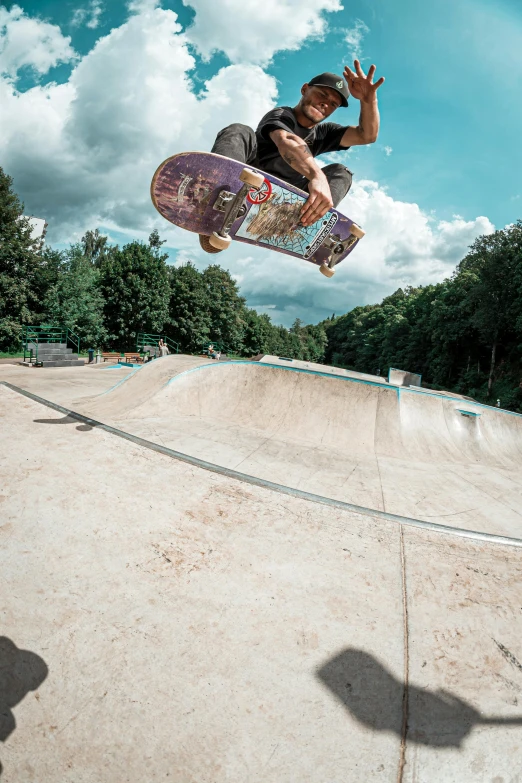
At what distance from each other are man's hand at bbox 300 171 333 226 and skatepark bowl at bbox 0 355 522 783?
283 cm

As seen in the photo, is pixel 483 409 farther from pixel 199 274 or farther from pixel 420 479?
pixel 199 274

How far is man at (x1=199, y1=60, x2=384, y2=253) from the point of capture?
130 inches

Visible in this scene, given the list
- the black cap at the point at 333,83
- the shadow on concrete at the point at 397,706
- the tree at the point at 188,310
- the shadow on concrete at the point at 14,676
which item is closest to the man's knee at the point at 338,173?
the black cap at the point at 333,83

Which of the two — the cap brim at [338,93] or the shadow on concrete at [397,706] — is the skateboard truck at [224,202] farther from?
the shadow on concrete at [397,706]

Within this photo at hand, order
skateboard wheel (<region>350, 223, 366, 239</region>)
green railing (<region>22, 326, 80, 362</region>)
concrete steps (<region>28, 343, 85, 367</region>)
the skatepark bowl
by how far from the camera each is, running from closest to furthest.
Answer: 1. the skatepark bowl
2. skateboard wheel (<region>350, 223, 366, 239</region>)
3. concrete steps (<region>28, 343, 85, 367</region>)
4. green railing (<region>22, 326, 80, 362</region>)

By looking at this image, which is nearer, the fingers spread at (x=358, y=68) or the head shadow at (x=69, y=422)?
the fingers spread at (x=358, y=68)

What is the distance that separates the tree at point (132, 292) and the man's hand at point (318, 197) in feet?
104

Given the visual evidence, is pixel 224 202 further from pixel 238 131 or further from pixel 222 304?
pixel 222 304

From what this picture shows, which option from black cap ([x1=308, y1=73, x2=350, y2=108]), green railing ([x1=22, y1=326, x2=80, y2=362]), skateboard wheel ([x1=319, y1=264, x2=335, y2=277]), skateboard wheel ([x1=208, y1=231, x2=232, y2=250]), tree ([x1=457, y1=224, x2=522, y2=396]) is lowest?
green railing ([x1=22, y1=326, x2=80, y2=362])

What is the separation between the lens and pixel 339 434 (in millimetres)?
7621

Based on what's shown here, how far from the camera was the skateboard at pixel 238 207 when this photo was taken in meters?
3.55

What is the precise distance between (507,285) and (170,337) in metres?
30.7

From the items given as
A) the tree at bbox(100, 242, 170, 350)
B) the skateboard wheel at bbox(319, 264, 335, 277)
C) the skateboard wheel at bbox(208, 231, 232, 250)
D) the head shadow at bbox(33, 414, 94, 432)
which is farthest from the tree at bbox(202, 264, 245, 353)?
→ the skateboard wheel at bbox(208, 231, 232, 250)

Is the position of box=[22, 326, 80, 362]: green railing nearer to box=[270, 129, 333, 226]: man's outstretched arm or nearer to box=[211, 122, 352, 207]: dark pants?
box=[211, 122, 352, 207]: dark pants
